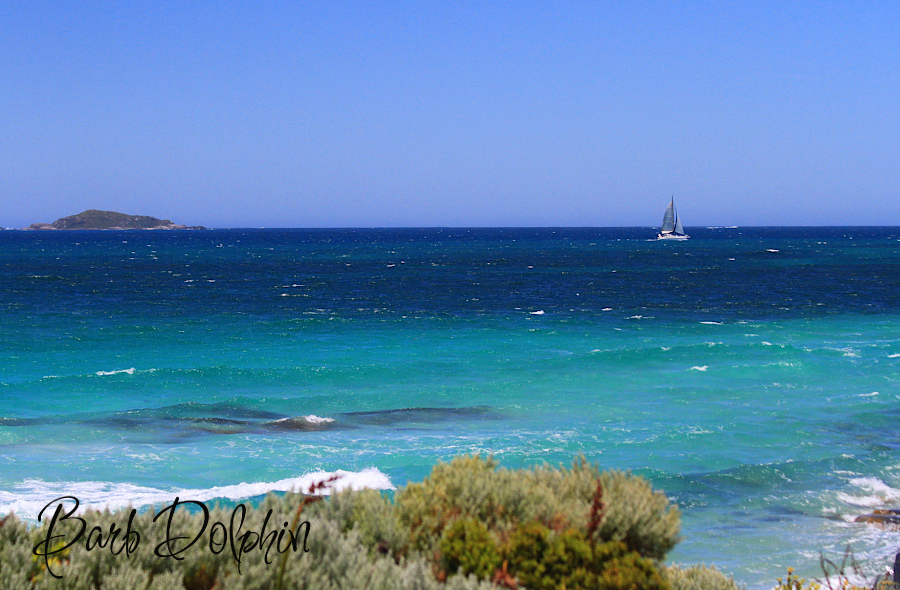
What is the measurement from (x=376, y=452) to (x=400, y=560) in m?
10.9

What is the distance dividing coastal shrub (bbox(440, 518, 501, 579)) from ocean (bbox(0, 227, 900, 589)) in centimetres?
446

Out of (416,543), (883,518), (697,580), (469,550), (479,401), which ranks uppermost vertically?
(469,550)

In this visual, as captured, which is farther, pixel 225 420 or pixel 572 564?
pixel 225 420

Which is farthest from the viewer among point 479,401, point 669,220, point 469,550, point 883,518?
point 669,220

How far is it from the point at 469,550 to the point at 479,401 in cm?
1627

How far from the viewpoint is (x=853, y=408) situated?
66.1 feet

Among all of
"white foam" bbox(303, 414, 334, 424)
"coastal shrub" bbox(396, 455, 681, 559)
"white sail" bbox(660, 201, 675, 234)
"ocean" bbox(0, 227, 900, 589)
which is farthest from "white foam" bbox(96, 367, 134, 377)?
"white sail" bbox(660, 201, 675, 234)

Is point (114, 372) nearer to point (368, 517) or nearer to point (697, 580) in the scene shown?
point (368, 517)

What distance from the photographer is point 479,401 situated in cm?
2166

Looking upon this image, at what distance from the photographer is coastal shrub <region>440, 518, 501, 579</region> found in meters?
5.35

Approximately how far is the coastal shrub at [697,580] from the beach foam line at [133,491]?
7.09 metres

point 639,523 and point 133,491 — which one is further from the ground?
point 639,523

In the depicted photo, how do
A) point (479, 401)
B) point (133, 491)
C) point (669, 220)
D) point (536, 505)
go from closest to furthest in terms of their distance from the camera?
1. point (536, 505)
2. point (133, 491)
3. point (479, 401)
4. point (669, 220)

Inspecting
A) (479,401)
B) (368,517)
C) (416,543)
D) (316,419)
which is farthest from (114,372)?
(416,543)
